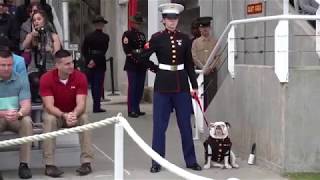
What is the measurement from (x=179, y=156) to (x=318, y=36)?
2.41 metres

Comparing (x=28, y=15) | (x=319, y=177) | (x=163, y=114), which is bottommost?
(x=319, y=177)

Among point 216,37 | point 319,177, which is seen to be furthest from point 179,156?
point 216,37

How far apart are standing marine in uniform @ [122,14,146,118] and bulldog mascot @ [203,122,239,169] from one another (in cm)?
469

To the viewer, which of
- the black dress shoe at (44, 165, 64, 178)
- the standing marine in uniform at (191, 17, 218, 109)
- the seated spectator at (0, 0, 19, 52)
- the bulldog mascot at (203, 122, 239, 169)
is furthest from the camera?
the standing marine in uniform at (191, 17, 218, 109)

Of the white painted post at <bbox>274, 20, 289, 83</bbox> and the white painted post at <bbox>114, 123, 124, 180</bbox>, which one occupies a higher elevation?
the white painted post at <bbox>274, 20, 289, 83</bbox>

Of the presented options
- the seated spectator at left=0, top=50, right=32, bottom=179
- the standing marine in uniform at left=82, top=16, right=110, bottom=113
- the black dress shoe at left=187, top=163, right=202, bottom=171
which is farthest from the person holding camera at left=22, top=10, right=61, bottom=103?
the standing marine in uniform at left=82, top=16, right=110, bottom=113

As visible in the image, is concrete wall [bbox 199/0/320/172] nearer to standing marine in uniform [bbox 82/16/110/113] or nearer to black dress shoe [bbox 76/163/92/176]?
black dress shoe [bbox 76/163/92/176]

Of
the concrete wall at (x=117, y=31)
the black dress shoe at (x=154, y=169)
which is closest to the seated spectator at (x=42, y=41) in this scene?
the black dress shoe at (x=154, y=169)

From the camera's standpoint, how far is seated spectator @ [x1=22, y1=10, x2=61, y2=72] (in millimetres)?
8773

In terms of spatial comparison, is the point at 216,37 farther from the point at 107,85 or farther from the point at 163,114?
the point at 107,85

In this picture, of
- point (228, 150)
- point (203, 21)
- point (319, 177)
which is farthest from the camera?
point (203, 21)

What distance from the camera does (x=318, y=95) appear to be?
7.88m

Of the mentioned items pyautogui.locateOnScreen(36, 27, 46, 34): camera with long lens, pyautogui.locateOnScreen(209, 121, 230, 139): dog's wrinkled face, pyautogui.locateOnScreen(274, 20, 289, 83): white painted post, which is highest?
pyautogui.locateOnScreen(36, 27, 46, 34): camera with long lens

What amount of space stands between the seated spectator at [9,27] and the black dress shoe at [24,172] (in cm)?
245
